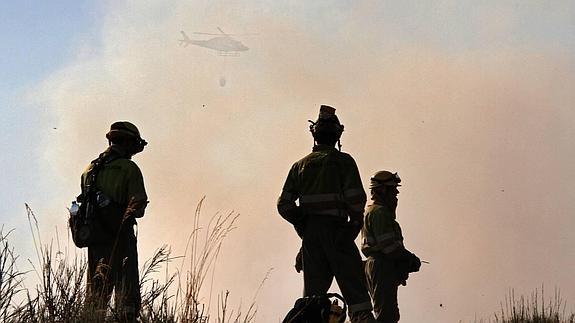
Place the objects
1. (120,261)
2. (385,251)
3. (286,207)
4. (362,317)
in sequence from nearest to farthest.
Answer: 1. (120,261)
2. (362,317)
3. (286,207)
4. (385,251)

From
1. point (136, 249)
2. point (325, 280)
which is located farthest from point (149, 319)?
point (325, 280)

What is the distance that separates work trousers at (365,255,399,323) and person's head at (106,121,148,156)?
10.1ft

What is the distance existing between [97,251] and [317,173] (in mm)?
2039

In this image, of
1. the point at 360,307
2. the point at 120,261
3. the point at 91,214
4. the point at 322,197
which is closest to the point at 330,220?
the point at 322,197

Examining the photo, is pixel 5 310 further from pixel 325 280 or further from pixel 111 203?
pixel 325 280

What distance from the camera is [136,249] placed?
8961 mm

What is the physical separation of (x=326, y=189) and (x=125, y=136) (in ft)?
5.92

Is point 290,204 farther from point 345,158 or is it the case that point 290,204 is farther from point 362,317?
point 362,317

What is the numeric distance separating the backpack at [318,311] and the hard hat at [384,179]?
429cm

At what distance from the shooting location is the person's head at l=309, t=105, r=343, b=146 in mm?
9753

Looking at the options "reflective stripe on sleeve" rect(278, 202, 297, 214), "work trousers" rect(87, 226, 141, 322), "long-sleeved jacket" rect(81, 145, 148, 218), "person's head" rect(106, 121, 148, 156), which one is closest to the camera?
"work trousers" rect(87, 226, 141, 322)

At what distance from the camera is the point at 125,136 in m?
9.16

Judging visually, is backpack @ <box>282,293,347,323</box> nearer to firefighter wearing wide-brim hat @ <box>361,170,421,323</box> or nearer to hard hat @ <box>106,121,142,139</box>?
hard hat @ <box>106,121,142,139</box>

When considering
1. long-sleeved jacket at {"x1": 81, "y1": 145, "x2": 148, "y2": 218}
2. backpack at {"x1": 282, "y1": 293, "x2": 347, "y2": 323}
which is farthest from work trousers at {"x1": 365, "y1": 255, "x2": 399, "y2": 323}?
backpack at {"x1": 282, "y1": 293, "x2": 347, "y2": 323}
